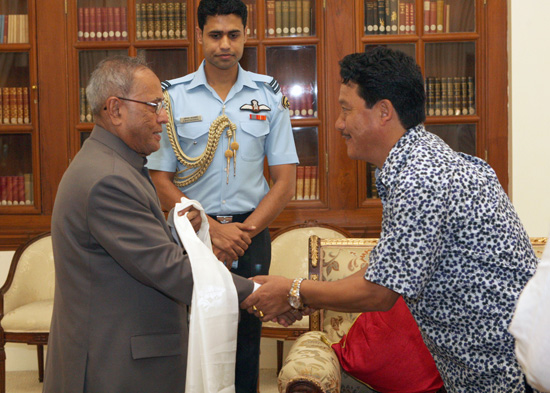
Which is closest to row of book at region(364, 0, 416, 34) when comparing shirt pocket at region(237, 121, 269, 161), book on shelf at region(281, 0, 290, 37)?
book on shelf at region(281, 0, 290, 37)

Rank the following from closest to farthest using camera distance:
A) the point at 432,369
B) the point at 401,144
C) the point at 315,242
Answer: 1. the point at 401,144
2. the point at 432,369
3. the point at 315,242

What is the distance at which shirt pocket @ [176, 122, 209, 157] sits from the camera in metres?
2.73

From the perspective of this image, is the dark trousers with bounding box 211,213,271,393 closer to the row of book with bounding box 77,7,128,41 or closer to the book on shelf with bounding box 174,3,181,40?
the book on shelf with bounding box 174,3,181,40

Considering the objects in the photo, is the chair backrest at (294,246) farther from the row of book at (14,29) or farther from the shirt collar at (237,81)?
the row of book at (14,29)

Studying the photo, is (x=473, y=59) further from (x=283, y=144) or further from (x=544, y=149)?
(x=283, y=144)

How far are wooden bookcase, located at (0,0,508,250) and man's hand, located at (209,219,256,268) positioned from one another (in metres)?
1.64

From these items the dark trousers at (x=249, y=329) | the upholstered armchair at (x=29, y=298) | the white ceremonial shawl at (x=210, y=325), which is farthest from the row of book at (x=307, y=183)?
the white ceremonial shawl at (x=210, y=325)

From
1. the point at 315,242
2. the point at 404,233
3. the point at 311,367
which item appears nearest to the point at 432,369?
the point at 311,367

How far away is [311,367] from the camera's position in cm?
233

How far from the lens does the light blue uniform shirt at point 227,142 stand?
2725 mm

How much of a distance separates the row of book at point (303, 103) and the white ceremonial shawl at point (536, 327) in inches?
132

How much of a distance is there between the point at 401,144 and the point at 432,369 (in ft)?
3.82

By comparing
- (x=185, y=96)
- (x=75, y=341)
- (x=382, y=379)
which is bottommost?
(x=382, y=379)

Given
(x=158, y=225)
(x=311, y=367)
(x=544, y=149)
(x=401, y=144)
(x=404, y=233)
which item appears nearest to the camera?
(x=404, y=233)
